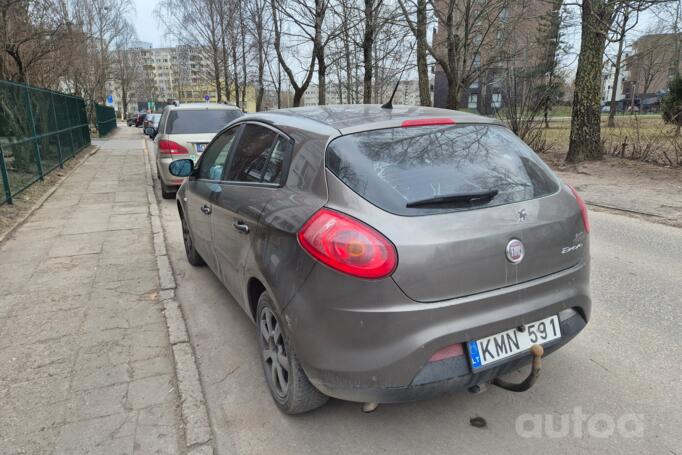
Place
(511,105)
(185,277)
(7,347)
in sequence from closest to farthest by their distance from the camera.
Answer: (7,347) < (185,277) < (511,105)

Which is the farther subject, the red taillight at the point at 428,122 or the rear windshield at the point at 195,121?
the rear windshield at the point at 195,121

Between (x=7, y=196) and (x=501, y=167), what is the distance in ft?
28.0

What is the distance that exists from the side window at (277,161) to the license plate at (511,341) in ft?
4.66

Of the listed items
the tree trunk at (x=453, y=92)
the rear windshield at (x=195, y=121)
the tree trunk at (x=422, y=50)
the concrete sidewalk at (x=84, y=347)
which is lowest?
the concrete sidewalk at (x=84, y=347)

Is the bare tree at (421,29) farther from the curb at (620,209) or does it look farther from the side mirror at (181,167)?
the side mirror at (181,167)

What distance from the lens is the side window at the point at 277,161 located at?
2.79m

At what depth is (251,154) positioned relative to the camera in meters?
3.30

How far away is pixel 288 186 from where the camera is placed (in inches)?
103

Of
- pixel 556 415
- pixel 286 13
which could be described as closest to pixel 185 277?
pixel 556 415

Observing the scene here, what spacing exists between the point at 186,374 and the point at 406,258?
1849 millimetres

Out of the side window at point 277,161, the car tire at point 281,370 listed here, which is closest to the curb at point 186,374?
the car tire at point 281,370

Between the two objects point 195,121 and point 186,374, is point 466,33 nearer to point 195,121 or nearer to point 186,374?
point 195,121

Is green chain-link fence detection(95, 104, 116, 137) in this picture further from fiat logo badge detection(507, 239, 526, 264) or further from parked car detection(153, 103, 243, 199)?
fiat logo badge detection(507, 239, 526, 264)

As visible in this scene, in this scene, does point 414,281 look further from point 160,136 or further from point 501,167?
point 160,136
